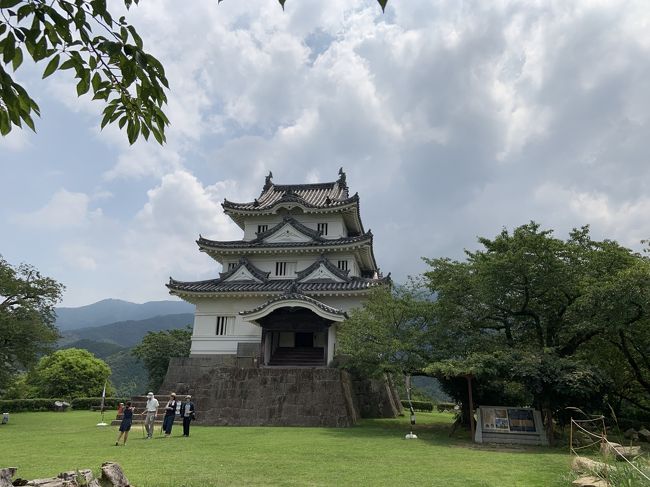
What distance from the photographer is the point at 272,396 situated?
740 inches

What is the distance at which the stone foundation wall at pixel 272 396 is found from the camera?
18.0 m

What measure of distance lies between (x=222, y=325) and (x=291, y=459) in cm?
1627

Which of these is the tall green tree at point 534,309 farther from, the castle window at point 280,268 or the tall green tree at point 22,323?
the tall green tree at point 22,323

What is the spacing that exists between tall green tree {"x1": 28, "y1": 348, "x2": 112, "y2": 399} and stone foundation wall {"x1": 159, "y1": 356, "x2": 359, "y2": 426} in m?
20.2

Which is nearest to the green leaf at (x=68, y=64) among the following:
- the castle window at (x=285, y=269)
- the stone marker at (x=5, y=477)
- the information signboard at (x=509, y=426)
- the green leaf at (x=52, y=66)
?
the green leaf at (x=52, y=66)

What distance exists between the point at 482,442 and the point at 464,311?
4.48 m

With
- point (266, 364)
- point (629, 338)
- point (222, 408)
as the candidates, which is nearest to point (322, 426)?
point (222, 408)

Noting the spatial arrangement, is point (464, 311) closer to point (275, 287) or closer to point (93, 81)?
point (275, 287)

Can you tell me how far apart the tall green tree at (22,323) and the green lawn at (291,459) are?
8.39 metres

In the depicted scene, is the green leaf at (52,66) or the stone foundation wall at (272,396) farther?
the stone foundation wall at (272,396)

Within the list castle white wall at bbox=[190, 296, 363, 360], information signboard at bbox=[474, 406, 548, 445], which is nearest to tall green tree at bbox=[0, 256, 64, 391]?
castle white wall at bbox=[190, 296, 363, 360]

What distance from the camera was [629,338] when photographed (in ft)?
49.9

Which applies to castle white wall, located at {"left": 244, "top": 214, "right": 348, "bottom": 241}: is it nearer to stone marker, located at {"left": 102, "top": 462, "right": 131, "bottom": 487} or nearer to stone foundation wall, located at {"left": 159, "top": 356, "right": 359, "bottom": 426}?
stone foundation wall, located at {"left": 159, "top": 356, "right": 359, "bottom": 426}

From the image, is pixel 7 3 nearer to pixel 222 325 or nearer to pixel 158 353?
A: pixel 222 325
